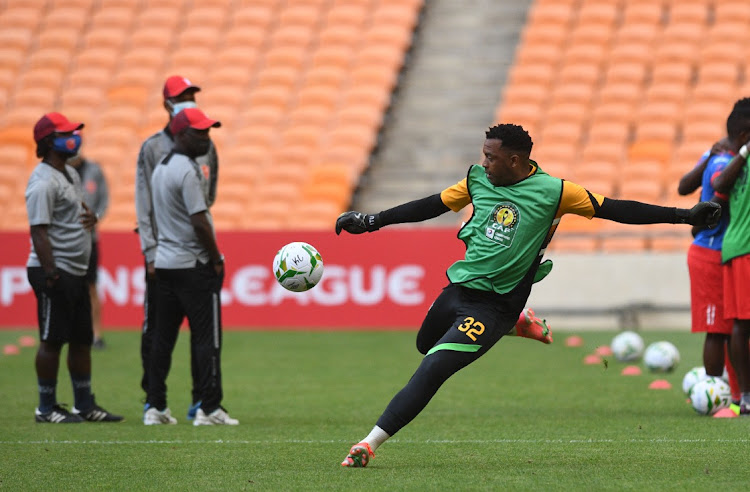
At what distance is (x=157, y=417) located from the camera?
8.88 metres

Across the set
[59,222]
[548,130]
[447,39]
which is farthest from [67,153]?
[447,39]

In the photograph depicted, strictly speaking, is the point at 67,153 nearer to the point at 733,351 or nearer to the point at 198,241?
the point at 198,241

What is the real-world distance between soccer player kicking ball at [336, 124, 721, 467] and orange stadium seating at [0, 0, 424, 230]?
11801 mm

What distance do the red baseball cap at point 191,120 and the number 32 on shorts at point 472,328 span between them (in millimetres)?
2821

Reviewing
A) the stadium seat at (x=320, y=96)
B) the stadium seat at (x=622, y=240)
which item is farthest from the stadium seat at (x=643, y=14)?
the stadium seat at (x=622, y=240)

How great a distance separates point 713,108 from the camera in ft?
65.7

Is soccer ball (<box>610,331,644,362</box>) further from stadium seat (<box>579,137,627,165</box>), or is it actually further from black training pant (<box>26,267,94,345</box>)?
stadium seat (<box>579,137,627,165</box>)

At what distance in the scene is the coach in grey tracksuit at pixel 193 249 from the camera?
28.1 feet

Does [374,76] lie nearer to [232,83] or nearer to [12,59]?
[232,83]

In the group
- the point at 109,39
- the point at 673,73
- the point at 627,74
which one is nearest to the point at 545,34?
the point at 627,74

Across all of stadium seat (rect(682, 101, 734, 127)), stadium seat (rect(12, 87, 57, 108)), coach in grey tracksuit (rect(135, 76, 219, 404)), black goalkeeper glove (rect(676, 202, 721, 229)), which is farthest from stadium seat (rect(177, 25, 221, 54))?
black goalkeeper glove (rect(676, 202, 721, 229))

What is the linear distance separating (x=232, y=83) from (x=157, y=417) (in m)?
14.3

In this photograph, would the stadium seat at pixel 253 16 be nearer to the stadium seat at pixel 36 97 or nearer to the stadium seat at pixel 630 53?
the stadium seat at pixel 36 97

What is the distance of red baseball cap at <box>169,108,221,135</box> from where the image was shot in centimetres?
855
